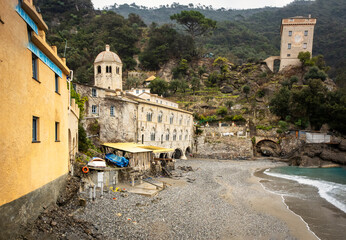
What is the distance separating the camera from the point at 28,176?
7.00 meters

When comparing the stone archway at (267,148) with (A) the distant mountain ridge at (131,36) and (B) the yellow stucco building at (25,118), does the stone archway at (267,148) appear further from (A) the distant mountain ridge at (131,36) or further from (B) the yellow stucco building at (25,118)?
(B) the yellow stucco building at (25,118)

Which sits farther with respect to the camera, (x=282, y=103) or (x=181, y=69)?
(x=181, y=69)

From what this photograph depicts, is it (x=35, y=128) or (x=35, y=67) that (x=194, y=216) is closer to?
(x=35, y=128)

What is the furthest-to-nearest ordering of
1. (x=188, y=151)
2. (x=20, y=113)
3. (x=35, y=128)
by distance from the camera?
(x=188, y=151), (x=35, y=128), (x=20, y=113)

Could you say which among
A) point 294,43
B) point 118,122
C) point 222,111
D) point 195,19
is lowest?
point 118,122

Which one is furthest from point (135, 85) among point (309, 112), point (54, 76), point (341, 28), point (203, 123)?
point (341, 28)

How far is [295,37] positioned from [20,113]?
68.1m

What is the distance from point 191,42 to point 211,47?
32186mm

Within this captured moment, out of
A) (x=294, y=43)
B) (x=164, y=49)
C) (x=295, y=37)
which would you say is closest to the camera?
(x=295, y=37)

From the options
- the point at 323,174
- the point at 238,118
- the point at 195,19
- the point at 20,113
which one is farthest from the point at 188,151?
the point at 195,19

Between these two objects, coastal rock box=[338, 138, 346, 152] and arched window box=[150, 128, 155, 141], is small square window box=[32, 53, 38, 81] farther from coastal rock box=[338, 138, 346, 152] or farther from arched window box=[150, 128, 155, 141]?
coastal rock box=[338, 138, 346, 152]

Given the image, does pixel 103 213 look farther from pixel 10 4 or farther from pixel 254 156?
pixel 254 156

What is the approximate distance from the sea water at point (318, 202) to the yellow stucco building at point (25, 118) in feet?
44.3

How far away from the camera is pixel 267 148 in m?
44.1
